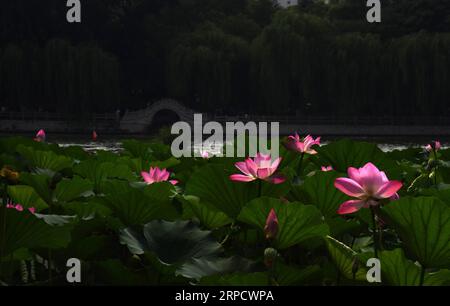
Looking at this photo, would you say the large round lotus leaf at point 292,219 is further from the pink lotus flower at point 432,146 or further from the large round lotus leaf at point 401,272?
the pink lotus flower at point 432,146

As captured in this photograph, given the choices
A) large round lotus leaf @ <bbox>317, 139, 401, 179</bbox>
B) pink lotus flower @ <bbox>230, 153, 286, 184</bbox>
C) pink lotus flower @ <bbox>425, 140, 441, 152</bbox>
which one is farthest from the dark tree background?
pink lotus flower @ <bbox>230, 153, 286, 184</bbox>

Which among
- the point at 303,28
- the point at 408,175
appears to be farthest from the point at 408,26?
the point at 408,175

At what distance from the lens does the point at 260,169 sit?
1429 mm

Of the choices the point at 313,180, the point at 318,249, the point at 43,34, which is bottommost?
the point at 318,249

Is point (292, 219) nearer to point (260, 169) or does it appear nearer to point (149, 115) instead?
point (260, 169)

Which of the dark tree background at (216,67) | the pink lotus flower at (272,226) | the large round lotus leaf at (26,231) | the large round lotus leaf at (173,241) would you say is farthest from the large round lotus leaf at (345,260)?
the dark tree background at (216,67)

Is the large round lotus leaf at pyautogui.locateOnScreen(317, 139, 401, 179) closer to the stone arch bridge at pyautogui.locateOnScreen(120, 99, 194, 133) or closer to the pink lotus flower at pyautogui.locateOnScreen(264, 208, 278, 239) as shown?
the pink lotus flower at pyautogui.locateOnScreen(264, 208, 278, 239)

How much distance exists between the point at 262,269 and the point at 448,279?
0.31 m

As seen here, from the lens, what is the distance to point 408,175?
2271 mm

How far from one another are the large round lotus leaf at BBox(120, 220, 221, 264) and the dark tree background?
992 inches

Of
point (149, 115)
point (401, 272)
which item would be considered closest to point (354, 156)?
point (401, 272)

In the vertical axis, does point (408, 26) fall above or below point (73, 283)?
above

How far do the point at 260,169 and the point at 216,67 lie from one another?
89.2 feet
